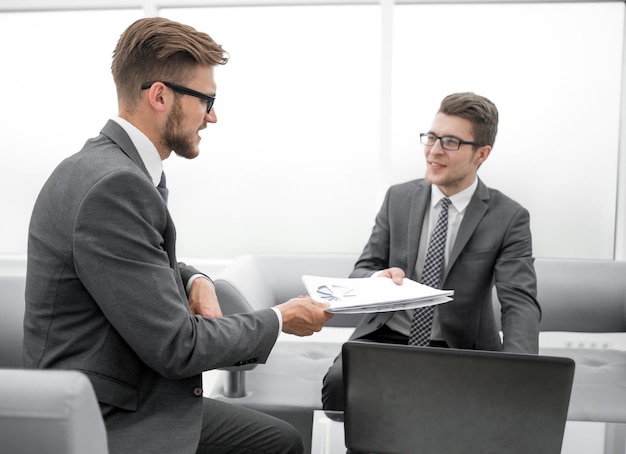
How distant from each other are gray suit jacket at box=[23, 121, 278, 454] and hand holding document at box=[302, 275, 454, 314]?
0.25 m

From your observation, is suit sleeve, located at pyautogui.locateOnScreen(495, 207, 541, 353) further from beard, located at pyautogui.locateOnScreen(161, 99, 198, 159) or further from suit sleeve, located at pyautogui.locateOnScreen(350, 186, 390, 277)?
beard, located at pyautogui.locateOnScreen(161, 99, 198, 159)

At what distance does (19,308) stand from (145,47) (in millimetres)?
1295

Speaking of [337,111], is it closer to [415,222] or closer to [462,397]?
[415,222]

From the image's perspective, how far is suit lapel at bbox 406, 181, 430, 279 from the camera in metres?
2.26

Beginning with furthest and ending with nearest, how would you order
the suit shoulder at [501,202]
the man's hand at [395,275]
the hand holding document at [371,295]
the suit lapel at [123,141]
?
1. the suit shoulder at [501,202]
2. the man's hand at [395,275]
3. the hand holding document at [371,295]
4. the suit lapel at [123,141]

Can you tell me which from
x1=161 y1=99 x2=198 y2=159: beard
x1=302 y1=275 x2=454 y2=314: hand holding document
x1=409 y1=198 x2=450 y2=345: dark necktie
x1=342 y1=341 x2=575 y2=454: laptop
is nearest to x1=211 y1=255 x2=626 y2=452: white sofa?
x1=409 y1=198 x2=450 y2=345: dark necktie

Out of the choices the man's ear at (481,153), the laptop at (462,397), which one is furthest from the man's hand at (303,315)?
the man's ear at (481,153)

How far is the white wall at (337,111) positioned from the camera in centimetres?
318

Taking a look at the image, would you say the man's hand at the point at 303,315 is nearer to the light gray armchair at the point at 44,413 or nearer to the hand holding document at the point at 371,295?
the hand holding document at the point at 371,295

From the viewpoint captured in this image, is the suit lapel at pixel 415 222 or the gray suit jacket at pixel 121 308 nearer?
the gray suit jacket at pixel 121 308

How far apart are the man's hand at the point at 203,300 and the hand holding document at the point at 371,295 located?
Answer: 269 mm

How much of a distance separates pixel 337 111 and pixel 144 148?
2.06 metres

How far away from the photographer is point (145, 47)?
1.38 metres

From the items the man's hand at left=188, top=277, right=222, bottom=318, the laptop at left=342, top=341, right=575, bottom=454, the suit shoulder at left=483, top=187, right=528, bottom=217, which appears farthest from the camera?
the suit shoulder at left=483, top=187, right=528, bottom=217
